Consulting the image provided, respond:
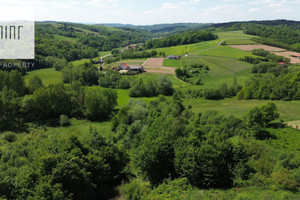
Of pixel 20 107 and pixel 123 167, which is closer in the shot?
pixel 123 167

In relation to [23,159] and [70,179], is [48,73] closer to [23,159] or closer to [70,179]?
[23,159]

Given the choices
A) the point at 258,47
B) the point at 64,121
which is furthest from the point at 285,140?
the point at 258,47

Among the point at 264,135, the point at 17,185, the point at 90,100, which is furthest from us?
the point at 90,100

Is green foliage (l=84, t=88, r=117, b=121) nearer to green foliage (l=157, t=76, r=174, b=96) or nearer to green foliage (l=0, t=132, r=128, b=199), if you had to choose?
green foliage (l=0, t=132, r=128, b=199)

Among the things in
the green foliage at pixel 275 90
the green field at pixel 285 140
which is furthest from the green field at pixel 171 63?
the green field at pixel 285 140

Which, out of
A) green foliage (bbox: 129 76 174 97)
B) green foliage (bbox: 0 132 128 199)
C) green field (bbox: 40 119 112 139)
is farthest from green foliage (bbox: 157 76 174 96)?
green foliage (bbox: 0 132 128 199)

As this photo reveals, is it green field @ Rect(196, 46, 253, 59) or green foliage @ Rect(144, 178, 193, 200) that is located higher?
green field @ Rect(196, 46, 253, 59)

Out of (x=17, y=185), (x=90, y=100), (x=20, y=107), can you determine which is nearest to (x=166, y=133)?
(x=17, y=185)

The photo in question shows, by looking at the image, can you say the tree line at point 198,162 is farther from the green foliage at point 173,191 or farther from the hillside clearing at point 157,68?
the hillside clearing at point 157,68
